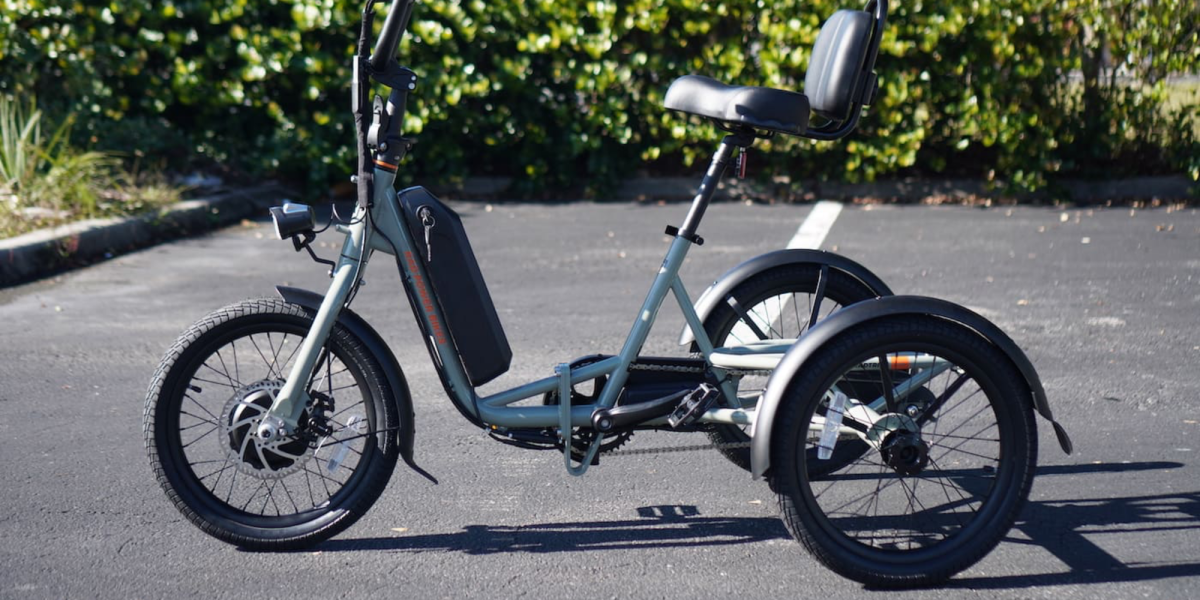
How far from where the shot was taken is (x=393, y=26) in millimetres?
3279

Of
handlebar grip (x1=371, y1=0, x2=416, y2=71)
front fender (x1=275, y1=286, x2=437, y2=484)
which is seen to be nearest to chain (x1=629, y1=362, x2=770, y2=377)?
front fender (x1=275, y1=286, x2=437, y2=484)

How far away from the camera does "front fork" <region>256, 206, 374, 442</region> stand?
3.41 metres

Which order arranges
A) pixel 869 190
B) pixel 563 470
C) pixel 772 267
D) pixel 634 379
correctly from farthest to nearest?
1. pixel 869 190
2. pixel 563 470
3. pixel 772 267
4. pixel 634 379

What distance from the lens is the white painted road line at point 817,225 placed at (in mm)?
8180

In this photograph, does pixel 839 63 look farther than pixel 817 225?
No

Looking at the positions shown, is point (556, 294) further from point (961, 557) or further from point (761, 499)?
point (961, 557)

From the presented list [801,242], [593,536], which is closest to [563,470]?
[593,536]

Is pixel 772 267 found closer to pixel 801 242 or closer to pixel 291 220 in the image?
pixel 291 220

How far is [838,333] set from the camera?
319cm

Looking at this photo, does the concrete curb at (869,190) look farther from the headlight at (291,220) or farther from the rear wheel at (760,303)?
the headlight at (291,220)

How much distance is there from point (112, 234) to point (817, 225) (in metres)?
4.85

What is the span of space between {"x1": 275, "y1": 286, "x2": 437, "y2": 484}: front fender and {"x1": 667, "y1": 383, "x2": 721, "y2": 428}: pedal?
28.1 inches

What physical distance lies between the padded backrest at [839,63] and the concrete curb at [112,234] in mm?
5380

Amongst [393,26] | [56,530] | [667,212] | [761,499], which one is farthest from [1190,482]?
[667,212]
